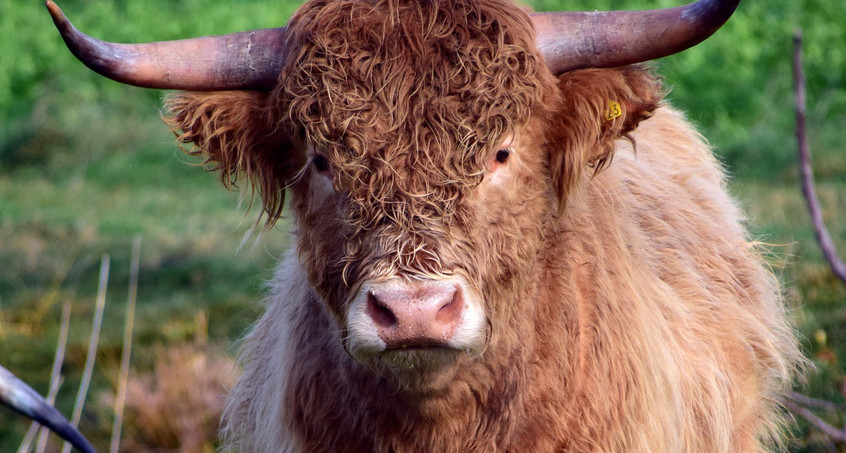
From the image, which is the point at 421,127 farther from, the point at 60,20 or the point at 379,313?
the point at 60,20

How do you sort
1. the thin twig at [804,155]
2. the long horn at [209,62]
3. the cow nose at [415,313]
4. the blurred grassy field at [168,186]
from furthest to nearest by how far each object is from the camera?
the blurred grassy field at [168,186]
the thin twig at [804,155]
the long horn at [209,62]
the cow nose at [415,313]

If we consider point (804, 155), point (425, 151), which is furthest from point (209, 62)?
point (804, 155)

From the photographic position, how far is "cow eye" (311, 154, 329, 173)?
10.3 ft

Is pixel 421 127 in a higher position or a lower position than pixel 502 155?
higher

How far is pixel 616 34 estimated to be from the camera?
317 centimetres

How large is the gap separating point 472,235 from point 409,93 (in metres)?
0.43

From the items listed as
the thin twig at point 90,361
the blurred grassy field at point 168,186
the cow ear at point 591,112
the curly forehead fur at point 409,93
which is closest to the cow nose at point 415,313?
the curly forehead fur at point 409,93

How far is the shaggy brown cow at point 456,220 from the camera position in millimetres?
2938

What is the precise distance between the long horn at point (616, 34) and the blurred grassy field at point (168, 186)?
239cm

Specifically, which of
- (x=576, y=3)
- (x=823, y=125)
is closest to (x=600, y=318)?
(x=823, y=125)

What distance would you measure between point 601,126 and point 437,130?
59 cm

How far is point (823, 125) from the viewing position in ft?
34.7

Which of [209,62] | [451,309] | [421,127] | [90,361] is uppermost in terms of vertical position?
[209,62]

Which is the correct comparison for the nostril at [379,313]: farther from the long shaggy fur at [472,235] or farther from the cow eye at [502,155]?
the cow eye at [502,155]
